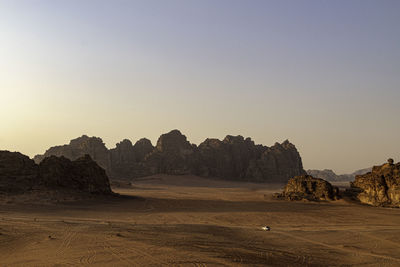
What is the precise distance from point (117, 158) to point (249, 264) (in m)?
66.5

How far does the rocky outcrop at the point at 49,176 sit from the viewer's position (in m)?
23.9

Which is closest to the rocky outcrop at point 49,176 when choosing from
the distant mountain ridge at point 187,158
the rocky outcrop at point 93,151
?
the rocky outcrop at point 93,151

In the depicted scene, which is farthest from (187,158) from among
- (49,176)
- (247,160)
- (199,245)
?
(199,245)

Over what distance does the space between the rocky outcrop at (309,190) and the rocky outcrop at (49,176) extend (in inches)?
649

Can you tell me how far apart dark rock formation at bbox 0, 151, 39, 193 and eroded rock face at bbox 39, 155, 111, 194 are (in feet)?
2.38

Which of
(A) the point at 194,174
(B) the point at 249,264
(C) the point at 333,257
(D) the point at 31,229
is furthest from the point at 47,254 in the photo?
(A) the point at 194,174

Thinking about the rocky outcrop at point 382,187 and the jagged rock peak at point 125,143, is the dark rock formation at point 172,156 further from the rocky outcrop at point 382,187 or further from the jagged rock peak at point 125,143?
the rocky outcrop at point 382,187

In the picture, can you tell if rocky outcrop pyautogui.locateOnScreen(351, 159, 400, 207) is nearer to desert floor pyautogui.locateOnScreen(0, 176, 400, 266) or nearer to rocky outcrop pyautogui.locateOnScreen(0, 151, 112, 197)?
desert floor pyautogui.locateOnScreen(0, 176, 400, 266)

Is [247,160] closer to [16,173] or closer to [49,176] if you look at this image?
[49,176]

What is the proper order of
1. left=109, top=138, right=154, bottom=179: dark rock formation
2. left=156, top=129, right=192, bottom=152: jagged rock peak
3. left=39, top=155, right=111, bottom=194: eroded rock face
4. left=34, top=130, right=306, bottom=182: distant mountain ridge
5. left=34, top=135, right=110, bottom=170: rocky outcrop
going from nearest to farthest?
left=39, top=155, right=111, bottom=194: eroded rock face, left=34, top=135, right=110, bottom=170: rocky outcrop, left=34, top=130, right=306, bottom=182: distant mountain ridge, left=109, top=138, right=154, bottom=179: dark rock formation, left=156, top=129, right=192, bottom=152: jagged rock peak

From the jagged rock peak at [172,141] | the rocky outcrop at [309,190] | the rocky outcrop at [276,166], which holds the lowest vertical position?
the rocky outcrop at [309,190]

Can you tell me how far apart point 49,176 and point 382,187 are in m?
25.8

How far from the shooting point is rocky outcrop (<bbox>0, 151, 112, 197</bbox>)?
78.5 feet

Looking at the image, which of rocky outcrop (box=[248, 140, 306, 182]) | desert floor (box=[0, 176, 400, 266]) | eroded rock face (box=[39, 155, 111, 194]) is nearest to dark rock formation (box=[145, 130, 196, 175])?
rocky outcrop (box=[248, 140, 306, 182])
